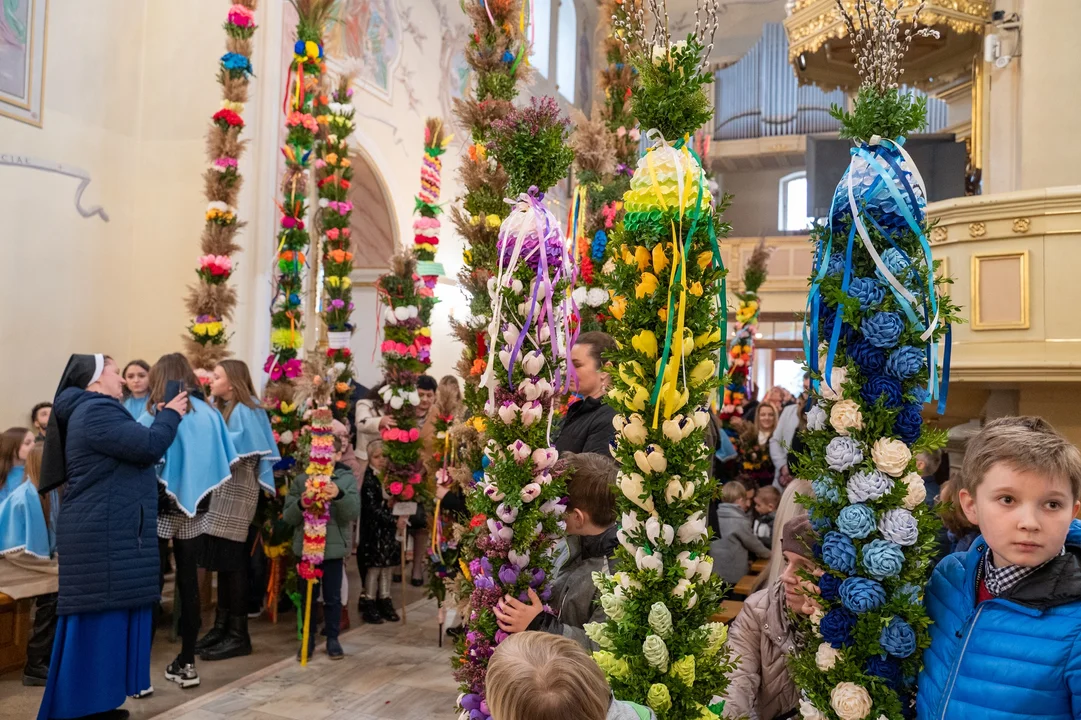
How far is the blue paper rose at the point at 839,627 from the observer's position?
212 cm

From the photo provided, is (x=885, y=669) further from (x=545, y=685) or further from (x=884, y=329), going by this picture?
(x=545, y=685)

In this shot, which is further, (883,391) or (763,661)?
(763,661)

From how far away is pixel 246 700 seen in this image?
4770mm

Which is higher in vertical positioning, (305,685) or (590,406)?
(590,406)

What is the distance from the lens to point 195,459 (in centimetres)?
509

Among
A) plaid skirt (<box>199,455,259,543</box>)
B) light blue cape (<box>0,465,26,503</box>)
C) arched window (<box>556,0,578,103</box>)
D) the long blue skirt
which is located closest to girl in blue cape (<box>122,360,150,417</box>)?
light blue cape (<box>0,465,26,503</box>)

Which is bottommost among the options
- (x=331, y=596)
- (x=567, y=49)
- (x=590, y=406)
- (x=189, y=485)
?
(x=331, y=596)

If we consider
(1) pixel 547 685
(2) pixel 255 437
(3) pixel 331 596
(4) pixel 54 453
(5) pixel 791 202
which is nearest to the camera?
(1) pixel 547 685

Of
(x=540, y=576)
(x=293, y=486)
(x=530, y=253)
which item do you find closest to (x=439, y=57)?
(x=293, y=486)

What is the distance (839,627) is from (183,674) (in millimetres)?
4047

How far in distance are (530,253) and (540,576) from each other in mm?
1192

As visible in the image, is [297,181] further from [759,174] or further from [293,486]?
[759,174]

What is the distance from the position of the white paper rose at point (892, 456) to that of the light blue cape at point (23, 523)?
191 inches

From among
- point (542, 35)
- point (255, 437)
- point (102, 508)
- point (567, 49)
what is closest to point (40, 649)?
point (102, 508)
